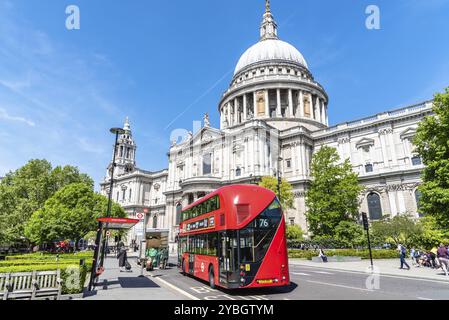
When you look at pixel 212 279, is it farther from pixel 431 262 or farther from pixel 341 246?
pixel 341 246

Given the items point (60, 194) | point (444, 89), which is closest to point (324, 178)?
point (444, 89)

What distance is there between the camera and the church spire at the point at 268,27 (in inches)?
3146

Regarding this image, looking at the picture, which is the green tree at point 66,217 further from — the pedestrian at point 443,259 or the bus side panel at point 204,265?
the pedestrian at point 443,259

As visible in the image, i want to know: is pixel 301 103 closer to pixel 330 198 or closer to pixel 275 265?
pixel 330 198

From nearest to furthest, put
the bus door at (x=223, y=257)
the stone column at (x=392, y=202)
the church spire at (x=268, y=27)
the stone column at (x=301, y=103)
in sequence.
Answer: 1. the bus door at (x=223, y=257)
2. the stone column at (x=392, y=202)
3. the stone column at (x=301, y=103)
4. the church spire at (x=268, y=27)

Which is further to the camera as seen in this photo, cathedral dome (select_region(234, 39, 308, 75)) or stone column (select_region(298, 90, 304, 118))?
cathedral dome (select_region(234, 39, 308, 75))

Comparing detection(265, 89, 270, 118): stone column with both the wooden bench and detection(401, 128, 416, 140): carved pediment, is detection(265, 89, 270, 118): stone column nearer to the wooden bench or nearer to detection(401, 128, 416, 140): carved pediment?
detection(401, 128, 416, 140): carved pediment

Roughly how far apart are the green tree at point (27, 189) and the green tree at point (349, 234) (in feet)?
130

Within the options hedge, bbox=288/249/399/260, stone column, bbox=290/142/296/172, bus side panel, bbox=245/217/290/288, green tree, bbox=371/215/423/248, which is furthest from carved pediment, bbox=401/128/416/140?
bus side panel, bbox=245/217/290/288

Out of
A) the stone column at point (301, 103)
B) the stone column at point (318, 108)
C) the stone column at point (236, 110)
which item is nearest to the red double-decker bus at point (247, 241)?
the stone column at point (301, 103)

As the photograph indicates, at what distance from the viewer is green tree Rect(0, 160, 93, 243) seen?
38781 millimetres

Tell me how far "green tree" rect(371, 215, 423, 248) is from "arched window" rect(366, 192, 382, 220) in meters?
9.08

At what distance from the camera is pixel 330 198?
35.7 m
